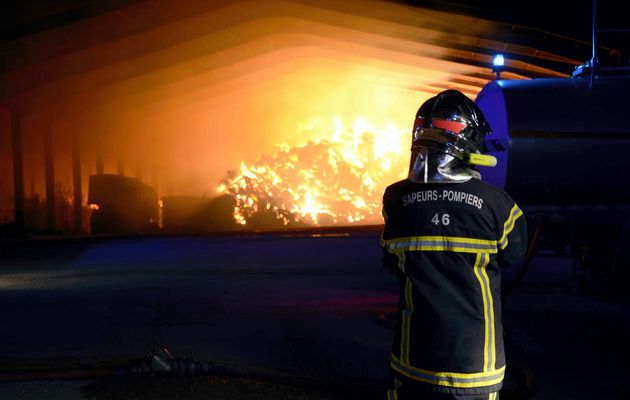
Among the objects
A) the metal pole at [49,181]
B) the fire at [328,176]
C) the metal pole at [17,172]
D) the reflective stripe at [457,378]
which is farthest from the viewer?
the fire at [328,176]

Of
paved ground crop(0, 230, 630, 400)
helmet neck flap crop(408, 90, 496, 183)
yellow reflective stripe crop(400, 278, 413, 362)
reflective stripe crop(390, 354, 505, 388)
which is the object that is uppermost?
helmet neck flap crop(408, 90, 496, 183)

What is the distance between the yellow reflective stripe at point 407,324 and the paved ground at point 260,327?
1.89m

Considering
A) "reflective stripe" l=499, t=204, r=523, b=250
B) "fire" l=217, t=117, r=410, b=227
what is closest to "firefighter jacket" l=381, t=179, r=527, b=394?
"reflective stripe" l=499, t=204, r=523, b=250

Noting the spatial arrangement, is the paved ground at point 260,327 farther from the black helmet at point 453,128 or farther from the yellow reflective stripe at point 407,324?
the black helmet at point 453,128

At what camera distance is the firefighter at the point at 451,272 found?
2.38m

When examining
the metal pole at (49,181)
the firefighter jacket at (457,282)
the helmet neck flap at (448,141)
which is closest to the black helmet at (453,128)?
the helmet neck flap at (448,141)

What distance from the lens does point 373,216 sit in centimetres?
2395

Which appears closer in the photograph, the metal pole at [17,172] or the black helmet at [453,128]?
the black helmet at [453,128]

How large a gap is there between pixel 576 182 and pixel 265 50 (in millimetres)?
15608

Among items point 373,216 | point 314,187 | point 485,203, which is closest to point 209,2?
point 314,187

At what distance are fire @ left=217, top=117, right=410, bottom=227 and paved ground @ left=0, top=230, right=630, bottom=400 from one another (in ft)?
36.1

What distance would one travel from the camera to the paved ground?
15.0ft

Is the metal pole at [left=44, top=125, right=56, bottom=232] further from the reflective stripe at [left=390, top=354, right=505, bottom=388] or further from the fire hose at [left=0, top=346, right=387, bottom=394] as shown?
the reflective stripe at [left=390, top=354, right=505, bottom=388]

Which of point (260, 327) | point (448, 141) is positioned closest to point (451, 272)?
point (448, 141)
